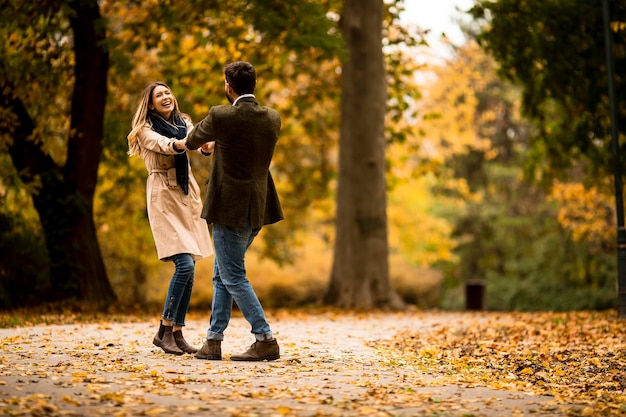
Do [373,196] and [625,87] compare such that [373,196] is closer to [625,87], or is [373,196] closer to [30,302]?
[625,87]

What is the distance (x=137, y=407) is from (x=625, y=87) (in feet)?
41.8

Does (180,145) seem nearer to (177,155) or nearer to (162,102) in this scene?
(177,155)

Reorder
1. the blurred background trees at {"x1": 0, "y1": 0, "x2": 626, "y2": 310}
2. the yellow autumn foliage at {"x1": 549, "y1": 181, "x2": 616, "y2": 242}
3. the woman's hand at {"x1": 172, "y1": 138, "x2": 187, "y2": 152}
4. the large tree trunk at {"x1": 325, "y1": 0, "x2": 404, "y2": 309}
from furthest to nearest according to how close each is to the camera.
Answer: the yellow autumn foliage at {"x1": 549, "y1": 181, "x2": 616, "y2": 242}
the large tree trunk at {"x1": 325, "y1": 0, "x2": 404, "y2": 309}
the blurred background trees at {"x1": 0, "y1": 0, "x2": 626, "y2": 310}
the woman's hand at {"x1": 172, "y1": 138, "x2": 187, "y2": 152}

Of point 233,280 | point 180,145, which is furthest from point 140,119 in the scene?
point 233,280

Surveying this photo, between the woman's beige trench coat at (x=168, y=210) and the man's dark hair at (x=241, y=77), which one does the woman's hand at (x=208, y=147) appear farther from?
the man's dark hair at (x=241, y=77)

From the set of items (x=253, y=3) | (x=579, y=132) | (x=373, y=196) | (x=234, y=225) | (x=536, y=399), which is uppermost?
(x=253, y=3)

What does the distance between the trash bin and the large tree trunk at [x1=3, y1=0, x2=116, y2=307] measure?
26.9 ft

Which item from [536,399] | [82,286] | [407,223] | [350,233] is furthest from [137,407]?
[407,223]

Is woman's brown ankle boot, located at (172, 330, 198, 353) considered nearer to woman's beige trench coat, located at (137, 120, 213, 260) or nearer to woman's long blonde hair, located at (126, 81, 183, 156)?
woman's beige trench coat, located at (137, 120, 213, 260)

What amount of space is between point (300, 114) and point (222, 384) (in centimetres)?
1429

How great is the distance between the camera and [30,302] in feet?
47.8

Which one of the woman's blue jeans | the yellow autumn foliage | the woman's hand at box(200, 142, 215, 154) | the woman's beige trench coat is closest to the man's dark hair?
the woman's hand at box(200, 142, 215, 154)

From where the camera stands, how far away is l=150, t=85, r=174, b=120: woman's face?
25.7 ft

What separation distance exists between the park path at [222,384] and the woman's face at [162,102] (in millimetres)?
2020
